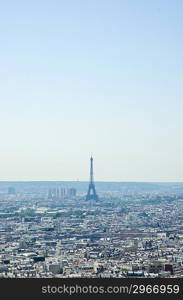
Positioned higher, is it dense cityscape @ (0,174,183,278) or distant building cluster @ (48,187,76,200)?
distant building cluster @ (48,187,76,200)

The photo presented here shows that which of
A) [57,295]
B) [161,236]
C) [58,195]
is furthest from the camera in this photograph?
[58,195]

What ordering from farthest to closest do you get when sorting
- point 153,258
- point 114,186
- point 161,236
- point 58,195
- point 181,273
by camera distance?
point 114,186
point 58,195
point 161,236
point 153,258
point 181,273

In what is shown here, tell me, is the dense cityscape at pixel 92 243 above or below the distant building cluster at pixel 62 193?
below

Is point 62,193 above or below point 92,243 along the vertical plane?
above

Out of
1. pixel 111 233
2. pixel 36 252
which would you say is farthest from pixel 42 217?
pixel 36 252

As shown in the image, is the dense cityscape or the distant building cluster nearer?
the dense cityscape

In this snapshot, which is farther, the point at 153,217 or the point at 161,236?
the point at 153,217

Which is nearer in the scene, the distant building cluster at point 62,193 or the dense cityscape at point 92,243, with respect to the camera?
the dense cityscape at point 92,243

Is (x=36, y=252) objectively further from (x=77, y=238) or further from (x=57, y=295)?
(x=57, y=295)

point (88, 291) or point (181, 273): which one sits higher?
point (88, 291)

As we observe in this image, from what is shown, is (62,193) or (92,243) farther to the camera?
(62,193)
